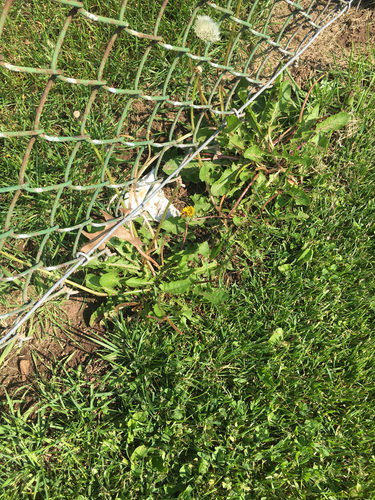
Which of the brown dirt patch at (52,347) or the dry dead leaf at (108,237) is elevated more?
the dry dead leaf at (108,237)

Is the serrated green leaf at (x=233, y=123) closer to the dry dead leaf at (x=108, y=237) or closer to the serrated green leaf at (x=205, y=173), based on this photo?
the serrated green leaf at (x=205, y=173)

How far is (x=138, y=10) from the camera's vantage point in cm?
237

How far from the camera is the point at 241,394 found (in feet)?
5.86

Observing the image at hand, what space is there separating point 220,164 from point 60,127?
1005 millimetres

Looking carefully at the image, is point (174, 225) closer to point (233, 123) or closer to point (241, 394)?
point (233, 123)

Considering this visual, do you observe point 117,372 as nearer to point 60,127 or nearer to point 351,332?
→ point 351,332

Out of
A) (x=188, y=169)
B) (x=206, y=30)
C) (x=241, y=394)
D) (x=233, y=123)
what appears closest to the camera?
(x=206, y=30)

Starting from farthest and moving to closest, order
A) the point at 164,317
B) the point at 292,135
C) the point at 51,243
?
the point at 292,135 < the point at 51,243 < the point at 164,317

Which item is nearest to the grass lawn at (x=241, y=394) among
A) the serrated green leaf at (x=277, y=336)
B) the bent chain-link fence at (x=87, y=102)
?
the serrated green leaf at (x=277, y=336)

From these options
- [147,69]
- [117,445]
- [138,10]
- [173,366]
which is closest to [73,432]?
[117,445]

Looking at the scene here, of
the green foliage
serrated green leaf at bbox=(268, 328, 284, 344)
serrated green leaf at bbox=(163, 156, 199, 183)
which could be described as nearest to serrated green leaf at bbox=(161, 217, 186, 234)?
the green foliage

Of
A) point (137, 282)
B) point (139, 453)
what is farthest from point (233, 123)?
point (139, 453)

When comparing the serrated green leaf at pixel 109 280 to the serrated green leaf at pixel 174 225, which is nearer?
the serrated green leaf at pixel 109 280

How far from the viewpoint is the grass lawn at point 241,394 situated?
5.37ft
